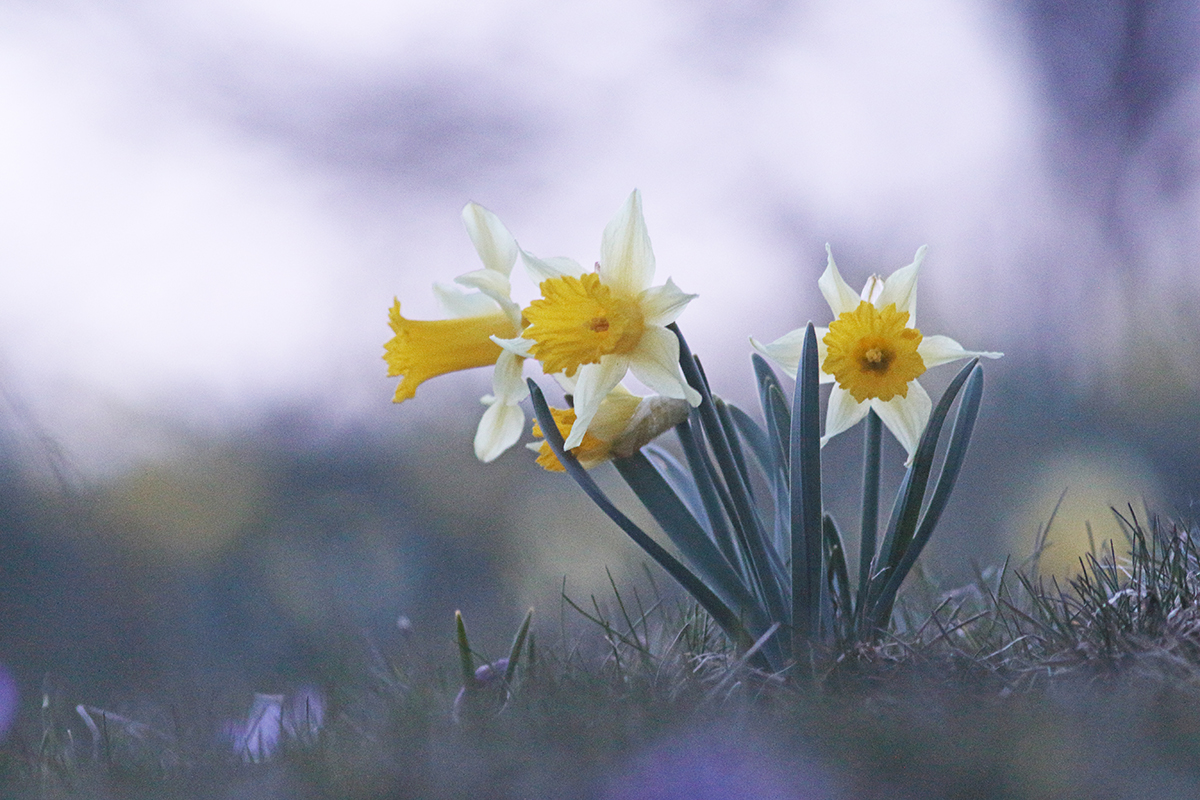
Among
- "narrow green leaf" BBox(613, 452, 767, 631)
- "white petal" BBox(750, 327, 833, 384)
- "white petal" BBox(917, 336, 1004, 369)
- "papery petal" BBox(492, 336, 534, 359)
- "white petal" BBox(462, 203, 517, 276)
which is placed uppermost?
"white petal" BBox(462, 203, 517, 276)

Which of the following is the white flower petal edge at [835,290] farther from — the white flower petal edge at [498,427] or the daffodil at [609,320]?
the white flower petal edge at [498,427]

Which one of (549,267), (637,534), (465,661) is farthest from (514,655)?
(549,267)

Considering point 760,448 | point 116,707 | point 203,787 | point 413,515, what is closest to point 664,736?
point 203,787

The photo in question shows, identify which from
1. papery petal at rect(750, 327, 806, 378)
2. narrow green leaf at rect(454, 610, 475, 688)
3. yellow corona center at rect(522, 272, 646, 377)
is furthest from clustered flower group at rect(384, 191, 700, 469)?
narrow green leaf at rect(454, 610, 475, 688)

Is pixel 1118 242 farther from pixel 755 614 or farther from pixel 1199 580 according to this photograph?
pixel 755 614

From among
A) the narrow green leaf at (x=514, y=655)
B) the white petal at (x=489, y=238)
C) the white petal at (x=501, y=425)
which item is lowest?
the narrow green leaf at (x=514, y=655)

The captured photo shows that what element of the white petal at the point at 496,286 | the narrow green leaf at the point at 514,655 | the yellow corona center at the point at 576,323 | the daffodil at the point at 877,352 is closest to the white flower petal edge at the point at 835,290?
the daffodil at the point at 877,352

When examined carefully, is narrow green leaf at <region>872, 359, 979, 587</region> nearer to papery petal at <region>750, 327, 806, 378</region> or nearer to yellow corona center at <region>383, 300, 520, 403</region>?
papery petal at <region>750, 327, 806, 378</region>
